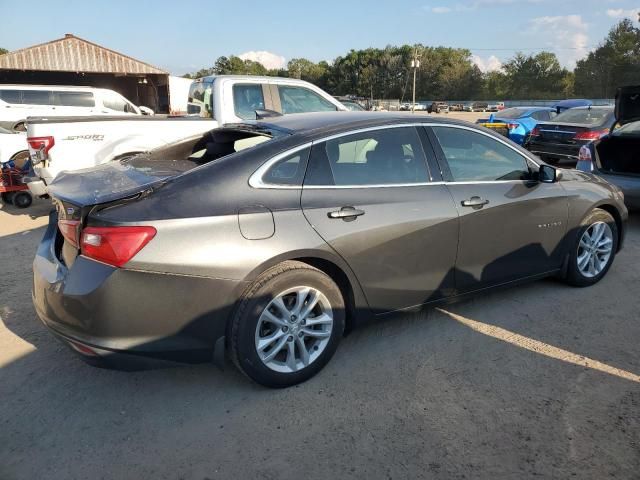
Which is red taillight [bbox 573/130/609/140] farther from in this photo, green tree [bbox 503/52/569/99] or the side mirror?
green tree [bbox 503/52/569/99]

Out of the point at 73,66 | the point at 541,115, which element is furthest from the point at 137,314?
the point at 73,66

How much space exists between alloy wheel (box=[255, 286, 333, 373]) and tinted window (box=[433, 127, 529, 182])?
142 cm

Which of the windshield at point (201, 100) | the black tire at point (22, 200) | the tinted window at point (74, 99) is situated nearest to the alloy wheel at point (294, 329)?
the windshield at point (201, 100)

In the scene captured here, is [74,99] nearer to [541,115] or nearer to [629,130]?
[629,130]

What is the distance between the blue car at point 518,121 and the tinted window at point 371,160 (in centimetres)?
1128

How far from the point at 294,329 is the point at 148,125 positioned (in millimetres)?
5134

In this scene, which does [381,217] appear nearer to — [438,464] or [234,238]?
[234,238]

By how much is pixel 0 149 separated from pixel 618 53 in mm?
83768

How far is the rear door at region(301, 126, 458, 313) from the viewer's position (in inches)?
113

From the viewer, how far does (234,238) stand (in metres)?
2.51

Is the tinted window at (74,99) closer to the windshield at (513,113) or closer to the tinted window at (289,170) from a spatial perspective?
the windshield at (513,113)

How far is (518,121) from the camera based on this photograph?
1415 centimetres

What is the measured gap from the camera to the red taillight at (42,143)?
245 inches

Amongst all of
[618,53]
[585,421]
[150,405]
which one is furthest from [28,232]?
[618,53]
